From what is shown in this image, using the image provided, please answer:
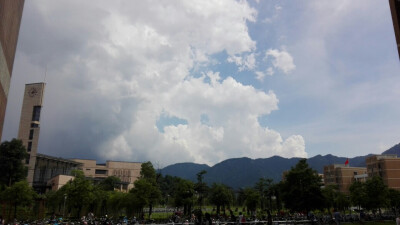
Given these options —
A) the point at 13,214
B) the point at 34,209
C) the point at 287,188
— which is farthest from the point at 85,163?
the point at 287,188

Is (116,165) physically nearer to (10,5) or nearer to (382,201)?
(382,201)

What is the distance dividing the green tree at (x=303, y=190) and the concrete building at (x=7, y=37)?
1243 inches

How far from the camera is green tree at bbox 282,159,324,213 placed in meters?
35.6

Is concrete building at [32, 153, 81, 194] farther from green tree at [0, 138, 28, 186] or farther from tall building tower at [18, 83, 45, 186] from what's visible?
green tree at [0, 138, 28, 186]

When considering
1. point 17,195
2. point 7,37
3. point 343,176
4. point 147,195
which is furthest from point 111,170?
point 7,37

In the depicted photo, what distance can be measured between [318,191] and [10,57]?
3338 cm

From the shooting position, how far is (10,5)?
1316 centimetres

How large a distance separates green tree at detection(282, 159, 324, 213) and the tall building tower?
71.3 m

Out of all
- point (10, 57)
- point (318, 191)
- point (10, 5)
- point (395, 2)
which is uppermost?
point (395, 2)

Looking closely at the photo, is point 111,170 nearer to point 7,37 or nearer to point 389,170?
point 389,170

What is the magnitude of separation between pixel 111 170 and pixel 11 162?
50242 mm

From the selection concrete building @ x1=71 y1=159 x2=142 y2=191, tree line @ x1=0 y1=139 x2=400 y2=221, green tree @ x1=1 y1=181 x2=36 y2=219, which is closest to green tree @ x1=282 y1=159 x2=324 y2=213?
tree line @ x1=0 y1=139 x2=400 y2=221

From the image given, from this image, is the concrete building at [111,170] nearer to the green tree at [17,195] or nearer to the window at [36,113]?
the window at [36,113]

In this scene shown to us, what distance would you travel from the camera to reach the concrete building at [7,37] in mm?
12297
